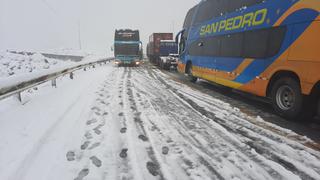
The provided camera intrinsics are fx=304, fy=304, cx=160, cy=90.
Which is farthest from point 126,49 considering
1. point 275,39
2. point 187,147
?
point 187,147

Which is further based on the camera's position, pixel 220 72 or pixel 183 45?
pixel 183 45

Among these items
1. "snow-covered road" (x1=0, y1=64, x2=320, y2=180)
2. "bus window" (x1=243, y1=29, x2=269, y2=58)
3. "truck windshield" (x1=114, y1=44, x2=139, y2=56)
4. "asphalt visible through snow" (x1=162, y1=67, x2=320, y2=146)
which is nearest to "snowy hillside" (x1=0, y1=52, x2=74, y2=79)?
"truck windshield" (x1=114, y1=44, x2=139, y2=56)

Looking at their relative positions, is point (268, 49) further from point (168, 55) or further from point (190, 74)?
point (168, 55)

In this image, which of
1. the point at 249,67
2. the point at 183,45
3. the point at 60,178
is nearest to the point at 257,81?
the point at 249,67

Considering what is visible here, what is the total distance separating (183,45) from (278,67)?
9.66 metres

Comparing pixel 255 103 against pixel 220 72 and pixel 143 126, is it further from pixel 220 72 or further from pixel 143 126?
pixel 143 126

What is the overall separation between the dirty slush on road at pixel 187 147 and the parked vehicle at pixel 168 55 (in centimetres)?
1812

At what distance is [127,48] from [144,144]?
25.1 meters

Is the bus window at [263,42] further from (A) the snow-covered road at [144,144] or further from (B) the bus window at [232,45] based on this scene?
(A) the snow-covered road at [144,144]

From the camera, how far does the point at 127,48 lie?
29.9 m

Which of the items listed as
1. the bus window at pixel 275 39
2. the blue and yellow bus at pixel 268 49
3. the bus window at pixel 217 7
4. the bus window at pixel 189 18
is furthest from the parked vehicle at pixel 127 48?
the bus window at pixel 275 39

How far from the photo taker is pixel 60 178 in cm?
400

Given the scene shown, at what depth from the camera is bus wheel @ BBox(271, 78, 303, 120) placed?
7031 millimetres

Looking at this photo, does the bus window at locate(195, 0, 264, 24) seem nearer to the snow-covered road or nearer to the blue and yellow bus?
the blue and yellow bus
